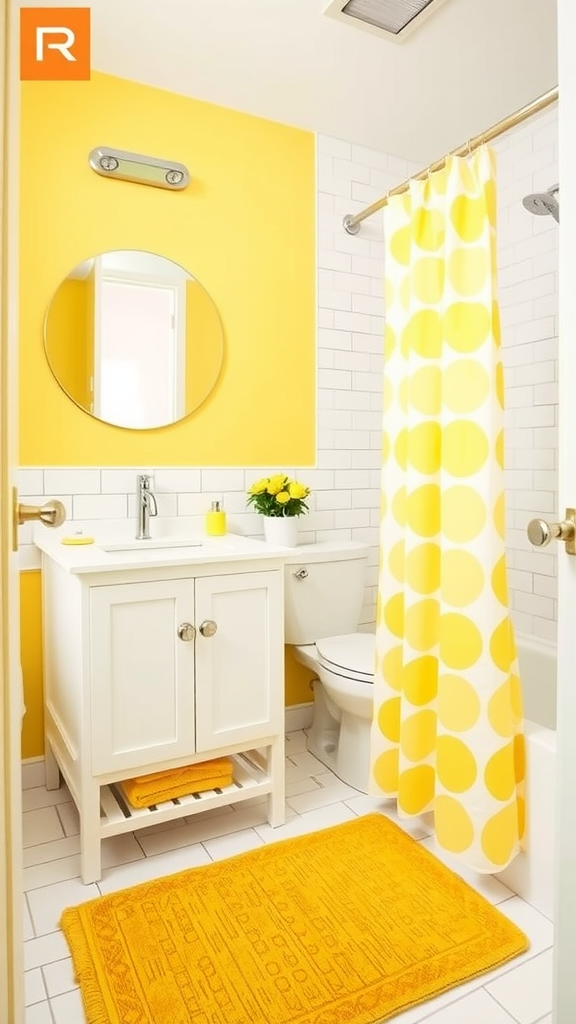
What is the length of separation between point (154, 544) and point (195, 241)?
1.18 metres

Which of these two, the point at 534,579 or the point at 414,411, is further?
the point at 534,579

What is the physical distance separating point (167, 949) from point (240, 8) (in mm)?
2641

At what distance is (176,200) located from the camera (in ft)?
7.88

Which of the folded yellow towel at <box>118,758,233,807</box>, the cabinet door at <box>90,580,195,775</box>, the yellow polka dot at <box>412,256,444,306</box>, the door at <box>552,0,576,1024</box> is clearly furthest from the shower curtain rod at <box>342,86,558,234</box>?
the folded yellow towel at <box>118,758,233,807</box>

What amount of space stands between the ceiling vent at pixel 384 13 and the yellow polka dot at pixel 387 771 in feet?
7.44

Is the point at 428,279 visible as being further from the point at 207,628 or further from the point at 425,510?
the point at 207,628

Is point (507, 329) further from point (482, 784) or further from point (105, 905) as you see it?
point (105, 905)

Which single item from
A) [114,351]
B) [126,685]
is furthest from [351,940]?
[114,351]

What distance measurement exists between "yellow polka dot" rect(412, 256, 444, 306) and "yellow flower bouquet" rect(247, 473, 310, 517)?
0.87 metres

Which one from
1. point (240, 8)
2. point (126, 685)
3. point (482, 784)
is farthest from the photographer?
point (240, 8)

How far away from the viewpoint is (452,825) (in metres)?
1.68

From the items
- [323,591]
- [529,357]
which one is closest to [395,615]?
[323,591]

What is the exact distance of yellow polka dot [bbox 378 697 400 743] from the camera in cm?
192

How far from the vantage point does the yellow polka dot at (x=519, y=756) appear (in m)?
1.68
